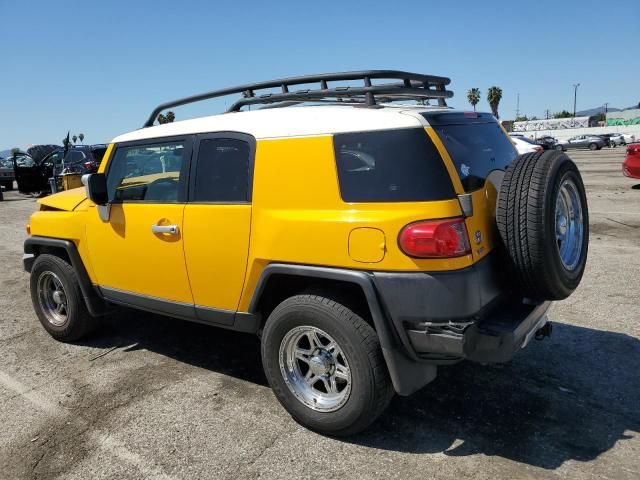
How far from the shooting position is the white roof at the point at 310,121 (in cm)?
272

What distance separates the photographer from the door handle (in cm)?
345

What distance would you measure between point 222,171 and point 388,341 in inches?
60.4

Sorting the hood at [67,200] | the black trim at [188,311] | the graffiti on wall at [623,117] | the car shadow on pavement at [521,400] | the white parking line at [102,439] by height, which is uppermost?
the hood at [67,200]

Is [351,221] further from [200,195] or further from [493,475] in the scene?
[493,475]

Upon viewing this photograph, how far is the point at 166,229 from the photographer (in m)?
3.48

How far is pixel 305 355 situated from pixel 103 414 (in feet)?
4.77

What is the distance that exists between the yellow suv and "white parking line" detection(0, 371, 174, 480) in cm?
83

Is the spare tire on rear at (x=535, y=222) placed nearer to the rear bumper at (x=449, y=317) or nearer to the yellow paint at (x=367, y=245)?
the rear bumper at (x=449, y=317)

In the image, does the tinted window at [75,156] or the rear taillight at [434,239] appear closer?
the rear taillight at [434,239]

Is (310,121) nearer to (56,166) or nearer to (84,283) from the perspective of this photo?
(84,283)

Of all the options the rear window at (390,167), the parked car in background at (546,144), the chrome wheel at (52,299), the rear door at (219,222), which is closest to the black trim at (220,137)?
the rear door at (219,222)

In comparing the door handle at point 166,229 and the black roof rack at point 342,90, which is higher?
the black roof rack at point 342,90

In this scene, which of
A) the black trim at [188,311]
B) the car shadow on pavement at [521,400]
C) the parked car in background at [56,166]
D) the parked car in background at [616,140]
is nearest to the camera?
the car shadow on pavement at [521,400]

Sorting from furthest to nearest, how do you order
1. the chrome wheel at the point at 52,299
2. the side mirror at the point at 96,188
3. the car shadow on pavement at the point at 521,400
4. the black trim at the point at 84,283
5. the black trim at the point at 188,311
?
the chrome wheel at the point at 52,299
the black trim at the point at 84,283
the side mirror at the point at 96,188
the black trim at the point at 188,311
the car shadow on pavement at the point at 521,400
